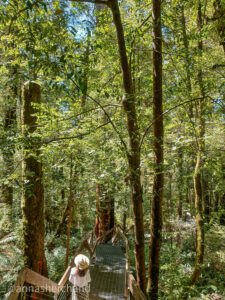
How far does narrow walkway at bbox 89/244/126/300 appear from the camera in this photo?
576 cm

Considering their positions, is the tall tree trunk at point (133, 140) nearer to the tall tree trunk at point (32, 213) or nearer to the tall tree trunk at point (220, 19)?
the tall tree trunk at point (220, 19)

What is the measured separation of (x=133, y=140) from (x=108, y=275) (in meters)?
5.77

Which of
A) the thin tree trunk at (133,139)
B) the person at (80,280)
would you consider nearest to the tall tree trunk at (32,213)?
the person at (80,280)

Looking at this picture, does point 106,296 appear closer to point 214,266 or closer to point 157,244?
point 157,244

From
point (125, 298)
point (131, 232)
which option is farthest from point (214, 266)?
point (131, 232)

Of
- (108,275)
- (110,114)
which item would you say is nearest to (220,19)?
(110,114)

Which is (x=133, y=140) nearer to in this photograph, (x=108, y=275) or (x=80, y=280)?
(x=80, y=280)

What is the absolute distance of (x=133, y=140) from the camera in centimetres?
368

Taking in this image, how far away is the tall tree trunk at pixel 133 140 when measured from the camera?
11.1ft

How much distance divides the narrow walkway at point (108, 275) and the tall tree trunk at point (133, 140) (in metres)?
2.42

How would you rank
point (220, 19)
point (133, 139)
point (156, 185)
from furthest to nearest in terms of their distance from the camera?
1. point (156, 185)
2. point (220, 19)
3. point (133, 139)

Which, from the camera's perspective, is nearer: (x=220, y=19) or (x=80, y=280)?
(x=220, y=19)

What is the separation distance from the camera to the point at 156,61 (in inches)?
156

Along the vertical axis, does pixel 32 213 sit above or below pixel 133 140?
below
